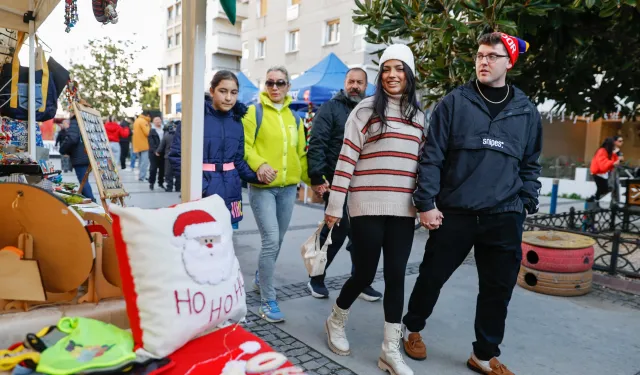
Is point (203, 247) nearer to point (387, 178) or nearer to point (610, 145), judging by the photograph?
point (387, 178)

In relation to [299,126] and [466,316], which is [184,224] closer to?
[299,126]

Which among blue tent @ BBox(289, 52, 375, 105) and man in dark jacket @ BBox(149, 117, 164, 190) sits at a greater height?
blue tent @ BBox(289, 52, 375, 105)

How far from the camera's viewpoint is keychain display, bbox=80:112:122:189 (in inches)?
187

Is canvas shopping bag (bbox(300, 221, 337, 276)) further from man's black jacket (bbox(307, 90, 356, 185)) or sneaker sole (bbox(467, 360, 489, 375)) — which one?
sneaker sole (bbox(467, 360, 489, 375))

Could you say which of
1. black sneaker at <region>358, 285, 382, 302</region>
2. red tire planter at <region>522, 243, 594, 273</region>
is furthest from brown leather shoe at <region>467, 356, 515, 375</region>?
red tire planter at <region>522, 243, 594, 273</region>

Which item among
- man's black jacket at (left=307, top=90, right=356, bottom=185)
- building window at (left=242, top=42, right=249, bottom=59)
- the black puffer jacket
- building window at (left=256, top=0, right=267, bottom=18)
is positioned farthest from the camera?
building window at (left=242, top=42, right=249, bottom=59)

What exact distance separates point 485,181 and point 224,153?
178 centimetres

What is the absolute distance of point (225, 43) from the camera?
32625mm

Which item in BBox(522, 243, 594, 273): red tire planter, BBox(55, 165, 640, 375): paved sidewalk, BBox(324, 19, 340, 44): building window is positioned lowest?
BBox(55, 165, 640, 375): paved sidewalk

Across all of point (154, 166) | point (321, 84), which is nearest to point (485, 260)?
point (321, 84)

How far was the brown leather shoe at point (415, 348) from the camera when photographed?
3.09m

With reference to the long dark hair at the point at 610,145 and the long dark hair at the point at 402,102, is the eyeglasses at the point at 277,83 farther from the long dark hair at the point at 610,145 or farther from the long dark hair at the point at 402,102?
the long dark hair at the point at 610,145

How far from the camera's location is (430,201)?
8.91ft

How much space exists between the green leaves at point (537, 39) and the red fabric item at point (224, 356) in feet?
10.8
